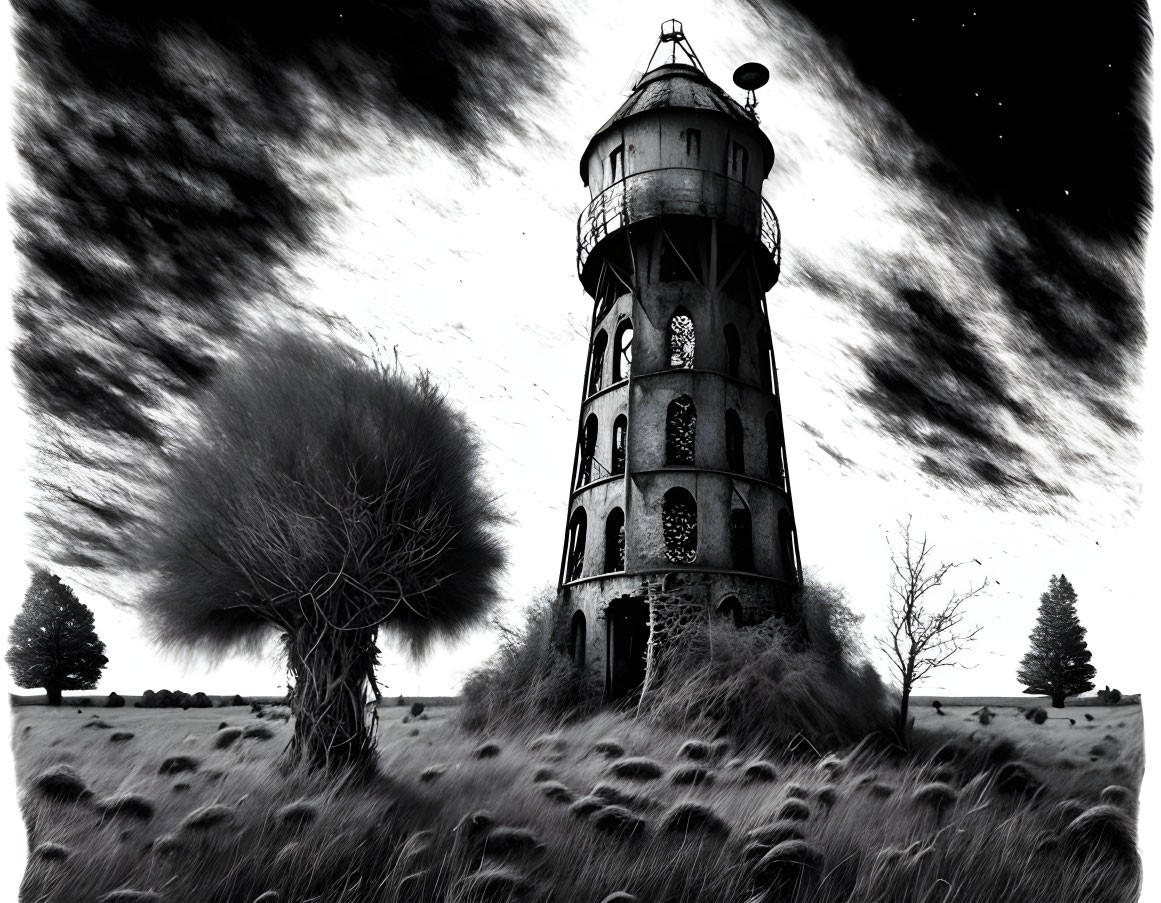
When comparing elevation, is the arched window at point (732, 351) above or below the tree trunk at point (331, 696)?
above

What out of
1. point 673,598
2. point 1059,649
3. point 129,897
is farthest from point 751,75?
point 673,598

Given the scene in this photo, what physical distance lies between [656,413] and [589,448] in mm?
2740

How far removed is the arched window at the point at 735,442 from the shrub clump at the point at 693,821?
14324 millimetres

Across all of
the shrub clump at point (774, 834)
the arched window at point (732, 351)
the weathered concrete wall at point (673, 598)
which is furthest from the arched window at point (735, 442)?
the shrub clump at point (774, 834)

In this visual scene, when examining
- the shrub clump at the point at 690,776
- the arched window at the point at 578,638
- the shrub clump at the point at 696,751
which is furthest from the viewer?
the arched window at the point at 578,638

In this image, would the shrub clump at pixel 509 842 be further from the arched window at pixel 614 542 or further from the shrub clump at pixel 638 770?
the arched window at pixel 614 542

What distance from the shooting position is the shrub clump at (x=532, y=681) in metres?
14.6

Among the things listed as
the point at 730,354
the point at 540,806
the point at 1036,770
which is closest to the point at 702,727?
the point at 1036,770

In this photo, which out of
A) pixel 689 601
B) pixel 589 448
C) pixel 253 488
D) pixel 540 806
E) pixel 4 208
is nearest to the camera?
pixel 4 208

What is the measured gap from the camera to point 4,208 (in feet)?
11.9

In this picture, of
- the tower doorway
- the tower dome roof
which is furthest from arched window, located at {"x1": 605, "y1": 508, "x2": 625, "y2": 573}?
the tower dome roof

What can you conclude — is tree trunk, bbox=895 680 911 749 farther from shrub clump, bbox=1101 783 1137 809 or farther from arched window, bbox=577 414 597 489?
arched window, bbox=577 414 597 489

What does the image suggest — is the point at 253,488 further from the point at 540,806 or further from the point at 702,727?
the point at 702,727

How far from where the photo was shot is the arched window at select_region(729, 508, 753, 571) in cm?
1772
